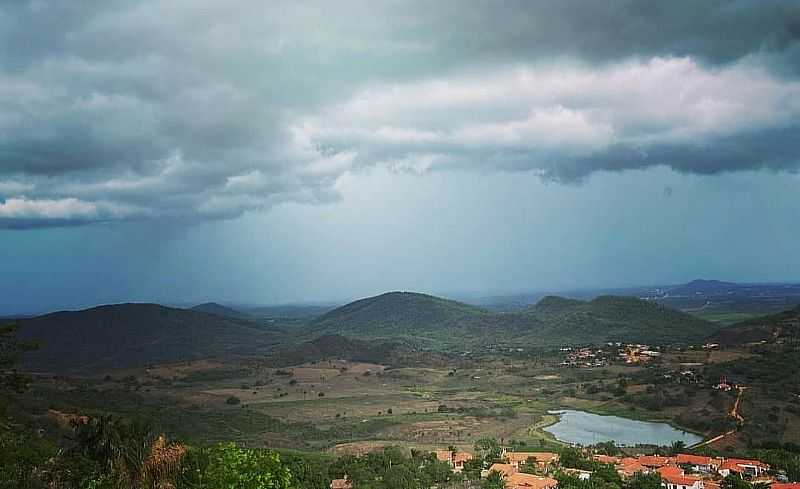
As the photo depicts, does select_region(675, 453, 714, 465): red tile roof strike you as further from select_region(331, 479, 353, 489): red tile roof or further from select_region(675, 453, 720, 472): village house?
select_region(331, 479, 353, 489): red tile roof

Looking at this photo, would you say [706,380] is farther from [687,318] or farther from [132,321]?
[132,321]

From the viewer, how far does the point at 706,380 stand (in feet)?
221

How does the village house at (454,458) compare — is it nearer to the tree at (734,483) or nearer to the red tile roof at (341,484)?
the red tile roof at (341,484)

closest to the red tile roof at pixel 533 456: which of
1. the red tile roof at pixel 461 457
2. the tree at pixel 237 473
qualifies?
the red tile roof at pixel 461 457

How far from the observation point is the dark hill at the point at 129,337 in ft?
367

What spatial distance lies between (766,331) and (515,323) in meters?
71.2

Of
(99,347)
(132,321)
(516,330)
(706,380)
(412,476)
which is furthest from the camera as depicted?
(516,330)

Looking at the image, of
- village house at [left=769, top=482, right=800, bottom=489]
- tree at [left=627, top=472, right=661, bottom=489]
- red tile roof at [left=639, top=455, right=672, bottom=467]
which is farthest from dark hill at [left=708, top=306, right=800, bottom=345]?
tree at [left=627, top=472, right=661, bottom=489]

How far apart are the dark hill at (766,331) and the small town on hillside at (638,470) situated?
45.6m

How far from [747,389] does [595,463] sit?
3279 centimetres

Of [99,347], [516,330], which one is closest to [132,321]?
[99,347]

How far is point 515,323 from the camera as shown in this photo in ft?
503

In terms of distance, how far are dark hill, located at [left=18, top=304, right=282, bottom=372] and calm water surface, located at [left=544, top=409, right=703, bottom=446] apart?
7193 cm

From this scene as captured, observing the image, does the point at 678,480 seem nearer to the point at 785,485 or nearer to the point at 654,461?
the point at 654,461
